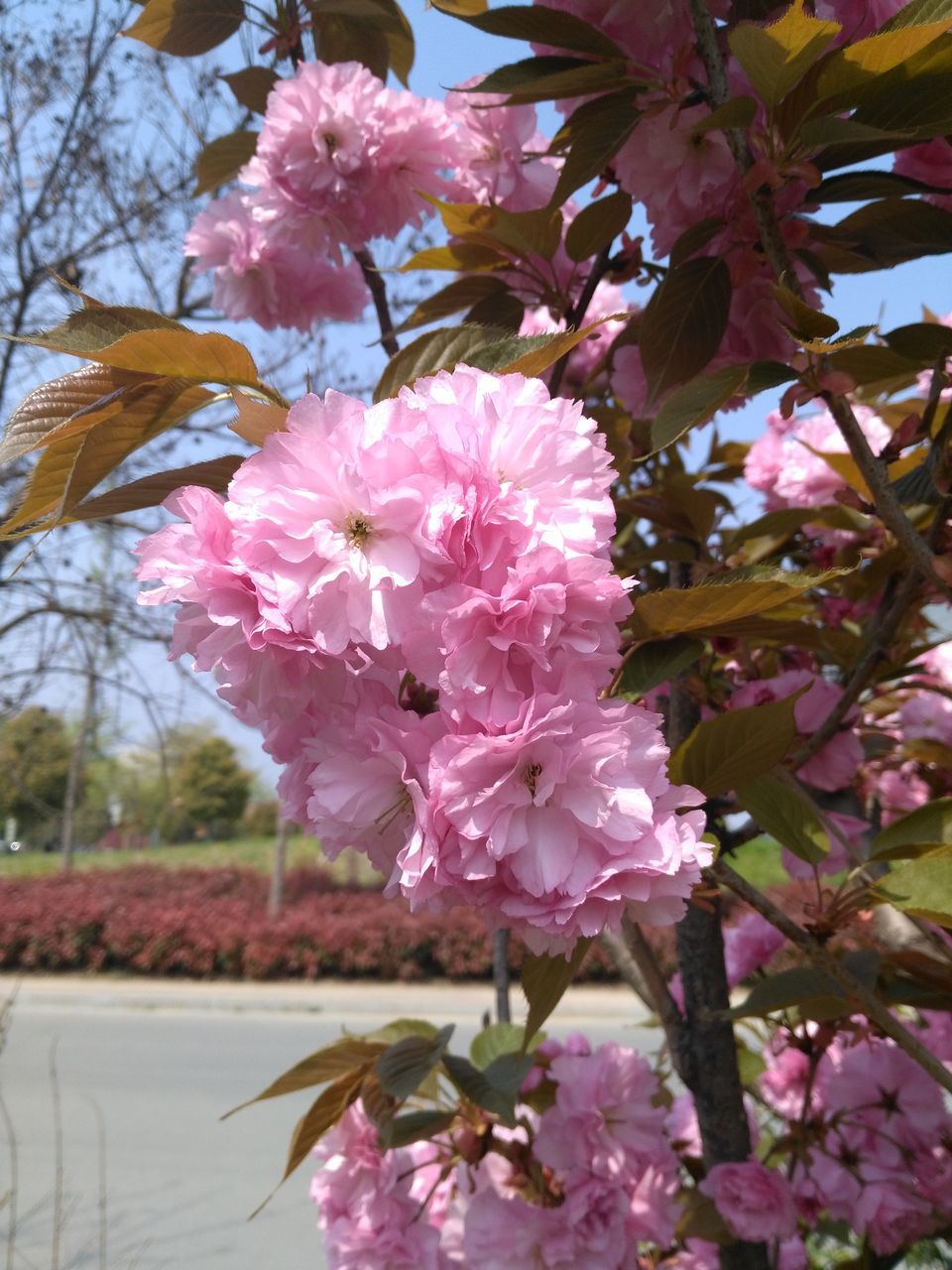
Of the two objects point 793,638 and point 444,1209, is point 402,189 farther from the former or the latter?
point 444,1209

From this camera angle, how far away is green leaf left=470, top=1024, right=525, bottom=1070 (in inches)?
29.6

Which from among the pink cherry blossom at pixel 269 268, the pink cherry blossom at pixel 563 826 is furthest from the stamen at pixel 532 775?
Answer: the pink cherry blossom at pixel 269 268

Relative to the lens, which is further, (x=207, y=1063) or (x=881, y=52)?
(x=207, y=1063)

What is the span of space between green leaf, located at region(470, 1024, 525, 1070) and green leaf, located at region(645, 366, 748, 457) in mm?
487

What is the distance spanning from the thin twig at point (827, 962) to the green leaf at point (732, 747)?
37 mm

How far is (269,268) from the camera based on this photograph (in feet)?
2.48

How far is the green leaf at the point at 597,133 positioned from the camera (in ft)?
1.73

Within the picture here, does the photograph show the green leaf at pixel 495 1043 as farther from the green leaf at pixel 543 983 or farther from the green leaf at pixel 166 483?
the green leaf at pixel 166 483

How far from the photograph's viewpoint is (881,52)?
1.43 ft

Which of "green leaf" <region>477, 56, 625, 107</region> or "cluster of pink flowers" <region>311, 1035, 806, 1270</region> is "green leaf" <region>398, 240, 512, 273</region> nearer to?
"green leaf" <region>477, 56, 625, 107</region>

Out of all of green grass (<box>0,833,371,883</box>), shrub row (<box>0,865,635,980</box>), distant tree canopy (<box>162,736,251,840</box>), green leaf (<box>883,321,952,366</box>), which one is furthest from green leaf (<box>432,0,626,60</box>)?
distant tree canopy (<box>162,736,251,840</box>)

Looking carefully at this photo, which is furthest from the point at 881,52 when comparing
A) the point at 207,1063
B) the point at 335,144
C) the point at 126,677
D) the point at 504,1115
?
the point at 207,1063

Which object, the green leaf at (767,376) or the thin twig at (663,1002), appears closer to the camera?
the green leaf at (767,376)

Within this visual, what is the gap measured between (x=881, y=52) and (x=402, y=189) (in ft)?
1.23
